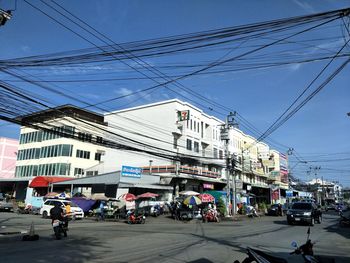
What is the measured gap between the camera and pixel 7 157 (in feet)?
254

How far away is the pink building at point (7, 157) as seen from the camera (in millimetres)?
76188

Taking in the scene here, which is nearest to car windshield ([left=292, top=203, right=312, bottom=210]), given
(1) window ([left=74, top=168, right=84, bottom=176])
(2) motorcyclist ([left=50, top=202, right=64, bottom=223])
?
(2) motorcyclist ([left=50, top=202, right=64, bottom=223])

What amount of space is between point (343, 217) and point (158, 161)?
85.0 feet

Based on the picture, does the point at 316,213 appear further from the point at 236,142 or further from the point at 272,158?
the point at 272,158

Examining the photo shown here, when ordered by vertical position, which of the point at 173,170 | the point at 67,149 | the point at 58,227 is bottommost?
the point at 58,227

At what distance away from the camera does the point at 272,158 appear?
79875mm

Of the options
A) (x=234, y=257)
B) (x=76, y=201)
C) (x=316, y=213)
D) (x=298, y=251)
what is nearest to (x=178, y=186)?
(x=76, y=201)

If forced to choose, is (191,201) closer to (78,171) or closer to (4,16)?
(4,16)

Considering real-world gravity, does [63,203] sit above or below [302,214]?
above

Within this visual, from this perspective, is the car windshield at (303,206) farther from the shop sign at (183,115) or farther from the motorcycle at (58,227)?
the shop sign at (183,115)

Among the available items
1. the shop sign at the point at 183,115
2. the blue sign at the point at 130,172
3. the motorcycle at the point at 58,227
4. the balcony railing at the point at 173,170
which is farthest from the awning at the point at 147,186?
the motorcycle at the point at 58,227

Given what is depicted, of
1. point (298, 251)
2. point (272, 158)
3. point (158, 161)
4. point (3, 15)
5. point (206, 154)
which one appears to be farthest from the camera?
point (272, 158)

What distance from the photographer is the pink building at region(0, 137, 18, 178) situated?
76.2m

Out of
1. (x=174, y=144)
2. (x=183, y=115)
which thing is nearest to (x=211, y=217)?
(x=174, y=144)
